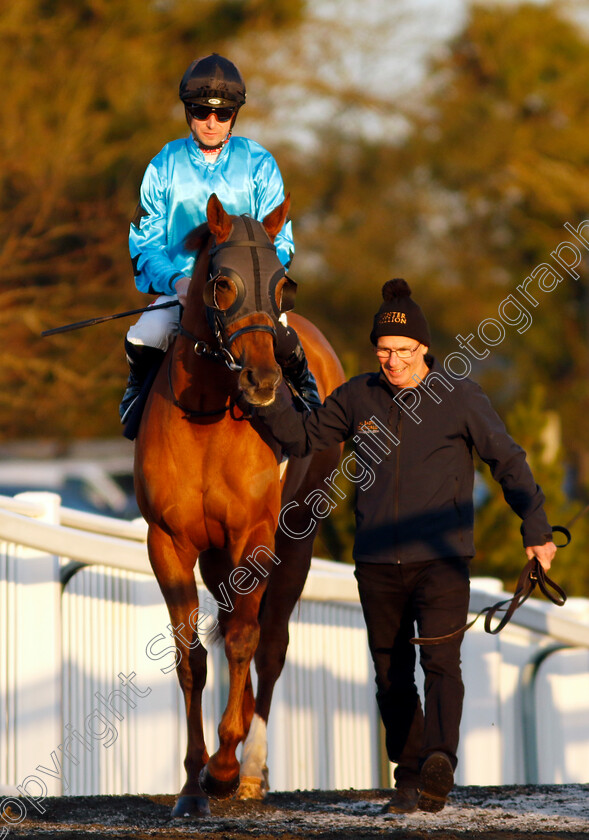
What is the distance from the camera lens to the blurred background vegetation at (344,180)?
12.8 meters

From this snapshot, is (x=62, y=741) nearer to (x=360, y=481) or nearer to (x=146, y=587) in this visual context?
(x=146, y=587)

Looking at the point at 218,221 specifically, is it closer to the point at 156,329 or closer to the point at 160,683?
the point at 156,329

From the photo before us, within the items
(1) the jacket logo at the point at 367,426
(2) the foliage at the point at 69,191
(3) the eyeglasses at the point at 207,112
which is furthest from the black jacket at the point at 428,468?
(2) the foliage at the point at 69,191

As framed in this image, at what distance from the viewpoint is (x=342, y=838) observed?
357 centimetres

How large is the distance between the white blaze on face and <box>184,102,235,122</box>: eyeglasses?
7.91 ft

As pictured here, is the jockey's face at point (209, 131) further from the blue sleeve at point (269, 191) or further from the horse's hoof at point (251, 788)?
the horse's hoof at point (251, 788)

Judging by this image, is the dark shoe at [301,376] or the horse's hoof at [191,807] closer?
the horse's hoof at [191,807]

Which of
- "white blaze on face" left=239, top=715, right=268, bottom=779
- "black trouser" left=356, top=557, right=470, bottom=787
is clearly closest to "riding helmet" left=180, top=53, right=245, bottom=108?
"black trouser" left=356, top=557, right=470, bottom=787

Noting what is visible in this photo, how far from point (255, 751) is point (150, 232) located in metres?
2.08

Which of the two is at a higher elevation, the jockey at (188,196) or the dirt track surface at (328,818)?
the jockey at (188,196)

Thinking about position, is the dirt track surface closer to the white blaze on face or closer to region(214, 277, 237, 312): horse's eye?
the white blaze on face

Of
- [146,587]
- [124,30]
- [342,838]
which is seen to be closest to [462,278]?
[124,30]

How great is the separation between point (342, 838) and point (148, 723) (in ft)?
6.06

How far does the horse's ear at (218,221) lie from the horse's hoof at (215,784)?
1.90 m
